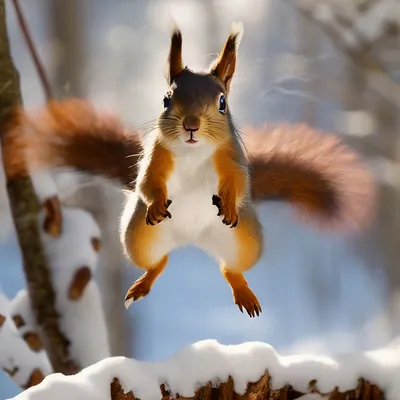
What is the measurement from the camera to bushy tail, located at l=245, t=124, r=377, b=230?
3.31 ft

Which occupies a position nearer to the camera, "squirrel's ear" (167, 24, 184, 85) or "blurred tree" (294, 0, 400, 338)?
"squirrel's ear" (167, 24, 184, 85)

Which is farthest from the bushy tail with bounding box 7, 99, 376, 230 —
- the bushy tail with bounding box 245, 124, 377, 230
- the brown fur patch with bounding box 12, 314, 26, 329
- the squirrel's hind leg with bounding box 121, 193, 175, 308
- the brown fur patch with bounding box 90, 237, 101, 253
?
the brown fur patch with bounding box 12, 314, 26, 329

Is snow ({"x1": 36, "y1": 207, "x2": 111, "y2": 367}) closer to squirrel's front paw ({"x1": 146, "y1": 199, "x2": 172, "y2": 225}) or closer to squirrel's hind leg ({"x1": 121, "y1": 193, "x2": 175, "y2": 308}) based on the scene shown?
squirrel's hind leg ({"x1": 121, "y1": 193, "x2": 175, "y2": 308})

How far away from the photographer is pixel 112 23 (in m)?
1.20

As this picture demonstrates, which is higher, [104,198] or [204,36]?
[204,36]

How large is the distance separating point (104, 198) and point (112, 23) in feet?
1.12

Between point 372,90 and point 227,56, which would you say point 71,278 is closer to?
point 227,56

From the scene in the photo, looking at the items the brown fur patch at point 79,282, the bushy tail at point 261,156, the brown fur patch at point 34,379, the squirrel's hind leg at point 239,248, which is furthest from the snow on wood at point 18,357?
the squirrel's hind leg at point 239,248

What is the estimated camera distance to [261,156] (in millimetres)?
1013

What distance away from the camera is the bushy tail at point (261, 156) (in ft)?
3.32

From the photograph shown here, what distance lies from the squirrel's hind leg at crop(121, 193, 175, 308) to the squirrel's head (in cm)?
13

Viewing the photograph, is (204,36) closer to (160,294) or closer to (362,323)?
(160,294)

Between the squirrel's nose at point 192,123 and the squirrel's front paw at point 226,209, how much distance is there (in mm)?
96

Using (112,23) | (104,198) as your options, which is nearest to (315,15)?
(112,23)
